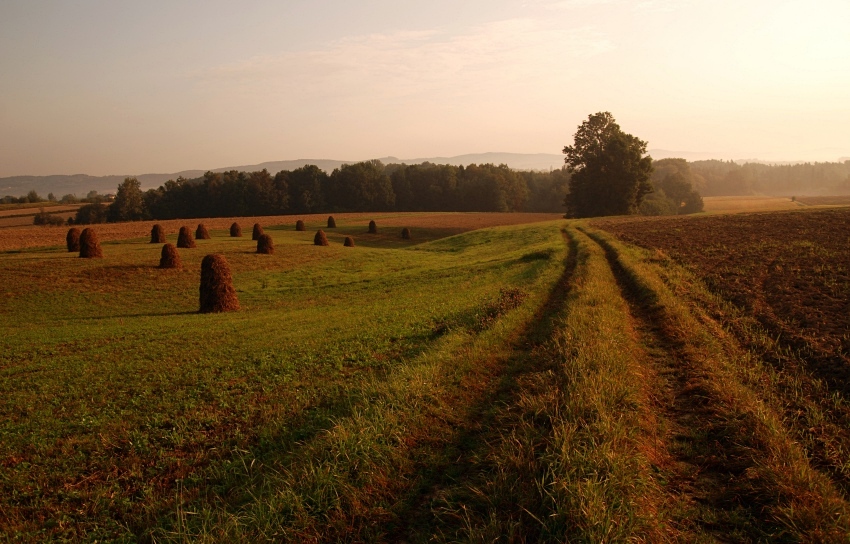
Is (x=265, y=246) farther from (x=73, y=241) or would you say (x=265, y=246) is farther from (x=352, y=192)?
(x=352, y=192)

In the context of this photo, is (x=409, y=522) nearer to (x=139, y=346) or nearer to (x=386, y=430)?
(x=386, y=430)

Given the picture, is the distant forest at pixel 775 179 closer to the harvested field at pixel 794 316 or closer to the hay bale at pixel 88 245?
the harvested field at pixel 794 316

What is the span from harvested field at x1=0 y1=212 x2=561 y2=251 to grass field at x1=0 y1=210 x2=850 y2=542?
37.7 metres

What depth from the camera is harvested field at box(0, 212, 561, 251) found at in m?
45.0

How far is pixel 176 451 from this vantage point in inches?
283

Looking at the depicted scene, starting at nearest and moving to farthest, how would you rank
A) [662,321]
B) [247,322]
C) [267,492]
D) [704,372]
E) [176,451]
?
[267,492] < [176,451] < [704,372] < [662,321] < [247,322]

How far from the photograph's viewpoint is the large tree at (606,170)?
71375 mm

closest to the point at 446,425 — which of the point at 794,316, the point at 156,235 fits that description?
the point at 794,316

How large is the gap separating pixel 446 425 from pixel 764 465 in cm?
383

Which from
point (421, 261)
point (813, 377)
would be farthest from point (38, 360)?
point (421, 261)

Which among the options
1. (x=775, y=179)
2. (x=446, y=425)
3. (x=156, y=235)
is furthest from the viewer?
(x=775, y=179)

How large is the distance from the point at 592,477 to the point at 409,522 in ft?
6.36

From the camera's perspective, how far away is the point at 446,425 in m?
6.68

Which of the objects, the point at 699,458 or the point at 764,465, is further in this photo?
the point at 699,458
